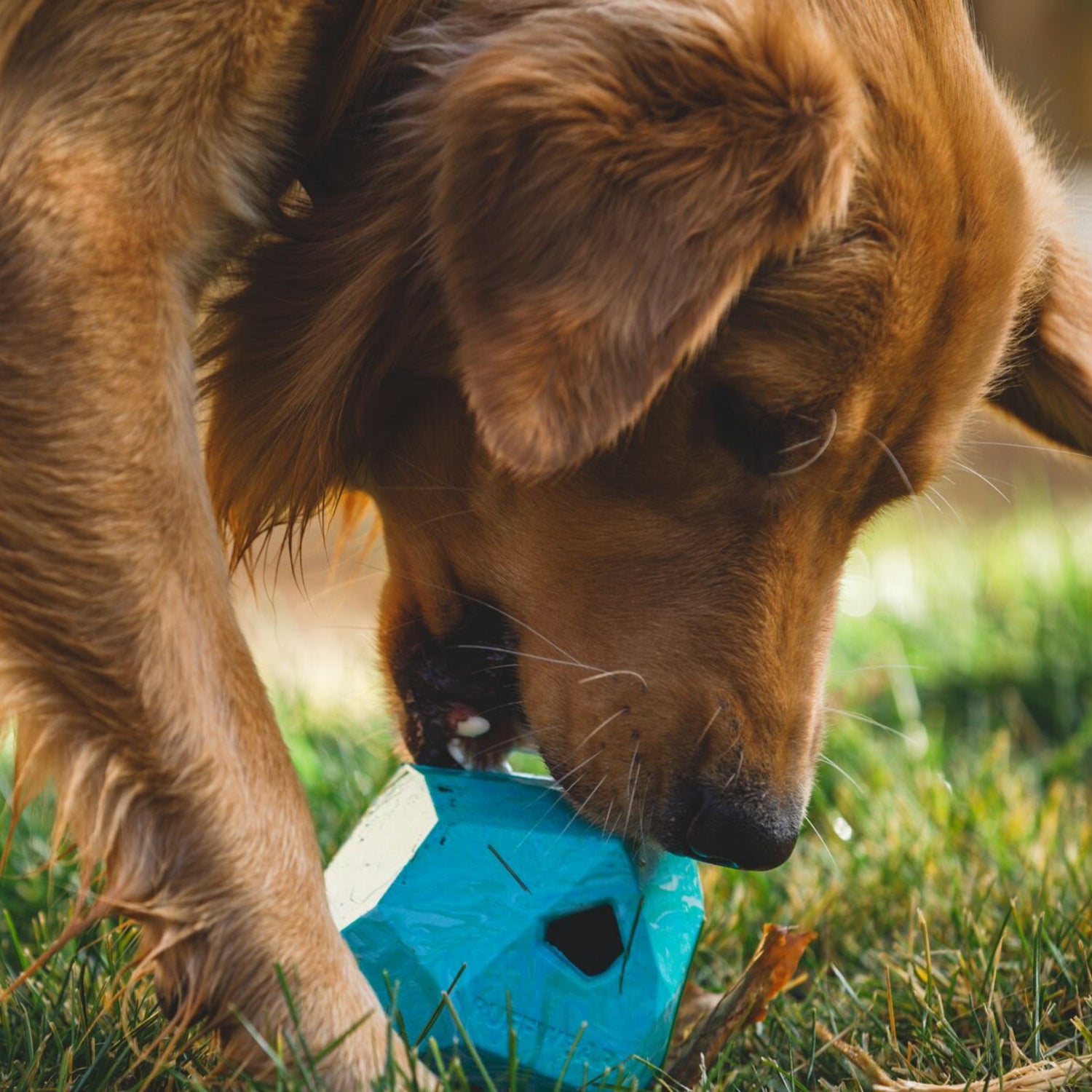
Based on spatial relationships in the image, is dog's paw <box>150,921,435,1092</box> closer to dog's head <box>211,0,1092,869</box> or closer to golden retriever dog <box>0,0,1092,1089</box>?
golden retriever dog <box>0,0,1092,1089</box>

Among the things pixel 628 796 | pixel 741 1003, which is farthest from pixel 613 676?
pixel 741 1003

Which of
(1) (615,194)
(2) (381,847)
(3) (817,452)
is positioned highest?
(1) (615,194)

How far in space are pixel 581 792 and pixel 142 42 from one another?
124 cm

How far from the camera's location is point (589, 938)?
6.81ft

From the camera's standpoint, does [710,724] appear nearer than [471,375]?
No

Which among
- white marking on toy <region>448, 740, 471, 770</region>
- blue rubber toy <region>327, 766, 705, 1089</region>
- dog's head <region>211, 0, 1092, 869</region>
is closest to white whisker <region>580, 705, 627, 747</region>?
dog's head <region>211, 0, 1092, 869</region>

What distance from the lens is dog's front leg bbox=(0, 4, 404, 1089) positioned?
1.81 metres

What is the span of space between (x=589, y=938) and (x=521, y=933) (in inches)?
→ 5.3

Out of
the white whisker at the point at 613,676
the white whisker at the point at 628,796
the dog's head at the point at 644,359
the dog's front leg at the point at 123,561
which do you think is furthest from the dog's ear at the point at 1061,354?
the dog's front leg at the point at 123,561

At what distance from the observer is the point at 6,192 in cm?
180

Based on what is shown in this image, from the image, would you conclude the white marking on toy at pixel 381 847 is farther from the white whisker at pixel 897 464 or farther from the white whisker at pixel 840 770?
the white whisker at pixel 897 464

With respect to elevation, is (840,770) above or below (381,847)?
below

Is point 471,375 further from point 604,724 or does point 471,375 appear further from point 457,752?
point 457,752

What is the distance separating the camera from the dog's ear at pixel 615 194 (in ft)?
5.90
